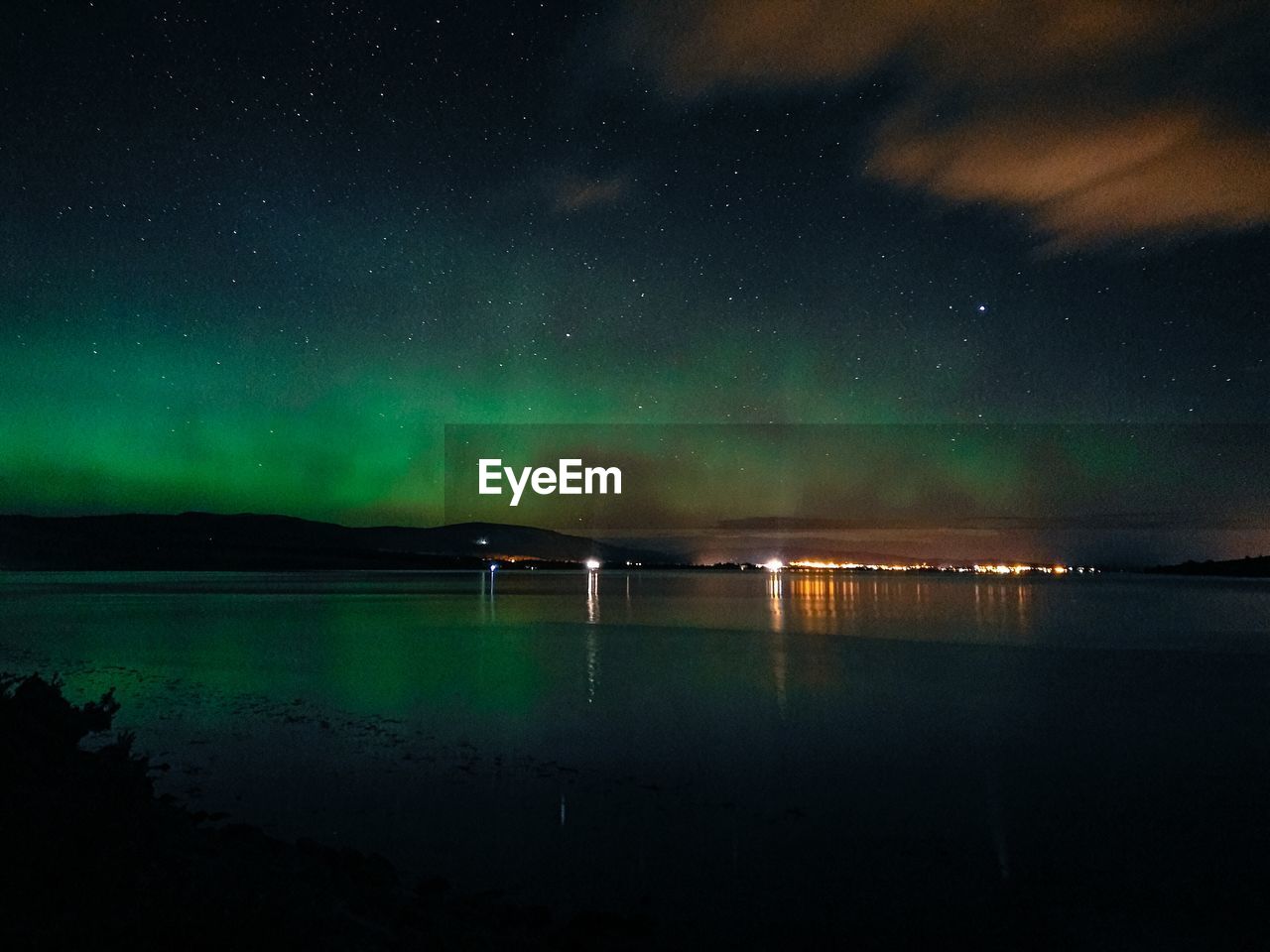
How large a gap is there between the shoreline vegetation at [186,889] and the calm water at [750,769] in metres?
0.97

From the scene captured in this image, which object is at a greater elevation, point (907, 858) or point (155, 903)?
point (155, 903)

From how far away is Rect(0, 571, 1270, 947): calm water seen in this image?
9.04 m

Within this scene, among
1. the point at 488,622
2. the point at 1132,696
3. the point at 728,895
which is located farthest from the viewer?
the point at 488,622

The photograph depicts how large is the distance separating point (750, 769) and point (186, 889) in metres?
9.37

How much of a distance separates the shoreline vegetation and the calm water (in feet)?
3.20

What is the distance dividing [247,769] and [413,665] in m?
14.2

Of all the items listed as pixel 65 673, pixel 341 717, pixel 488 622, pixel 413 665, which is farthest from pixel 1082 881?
pixel 488 622

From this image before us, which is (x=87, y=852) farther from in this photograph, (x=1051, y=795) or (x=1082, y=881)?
(x=1051, y=795)

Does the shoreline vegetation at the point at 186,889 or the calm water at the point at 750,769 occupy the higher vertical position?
the shoreline vegetation at the point at 186,889

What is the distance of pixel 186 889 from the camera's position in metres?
6.20

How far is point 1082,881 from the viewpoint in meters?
9.09

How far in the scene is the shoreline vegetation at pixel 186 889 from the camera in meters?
5.58

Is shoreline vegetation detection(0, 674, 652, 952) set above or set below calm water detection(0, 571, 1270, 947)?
above

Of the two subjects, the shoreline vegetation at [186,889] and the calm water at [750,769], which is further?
the calm water at [750,769]
